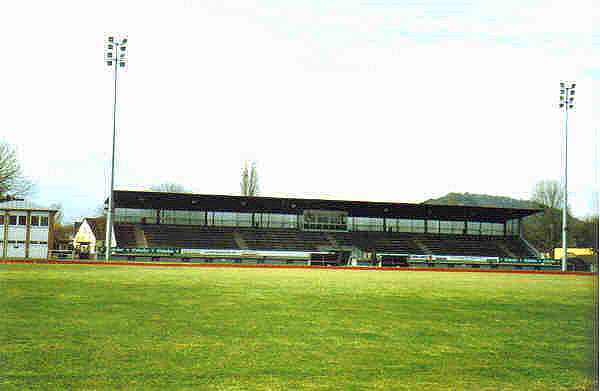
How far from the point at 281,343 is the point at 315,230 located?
48.1 m

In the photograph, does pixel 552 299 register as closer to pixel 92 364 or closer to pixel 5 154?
pixel 92 364

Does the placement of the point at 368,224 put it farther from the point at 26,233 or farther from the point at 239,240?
the point at 26,233

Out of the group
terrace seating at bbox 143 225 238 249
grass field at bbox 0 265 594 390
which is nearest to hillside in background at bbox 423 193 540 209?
terrace seating at bbox 143 225 238 249

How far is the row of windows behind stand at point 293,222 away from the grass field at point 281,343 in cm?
3926

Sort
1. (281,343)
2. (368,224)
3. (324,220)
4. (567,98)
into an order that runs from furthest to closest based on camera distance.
Answer: (368,224) < (324,220) < (567,98) < (281,343)

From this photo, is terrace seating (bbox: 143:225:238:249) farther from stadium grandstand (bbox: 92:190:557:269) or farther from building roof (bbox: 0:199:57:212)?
building roof (bbox: 0:199:57:212)

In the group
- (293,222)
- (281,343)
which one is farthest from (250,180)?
(281,343)

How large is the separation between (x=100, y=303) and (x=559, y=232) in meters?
58.3

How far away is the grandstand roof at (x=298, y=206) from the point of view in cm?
5062

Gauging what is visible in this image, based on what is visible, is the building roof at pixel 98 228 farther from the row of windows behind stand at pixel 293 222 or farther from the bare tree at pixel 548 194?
the bare tree at pixel 548 194

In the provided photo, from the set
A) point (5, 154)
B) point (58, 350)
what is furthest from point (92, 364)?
point (5, 154)

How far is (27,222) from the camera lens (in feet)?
125

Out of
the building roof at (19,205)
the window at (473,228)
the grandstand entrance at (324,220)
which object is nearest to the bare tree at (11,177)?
the building roof at (19,205)

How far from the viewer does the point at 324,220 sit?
185 ft
